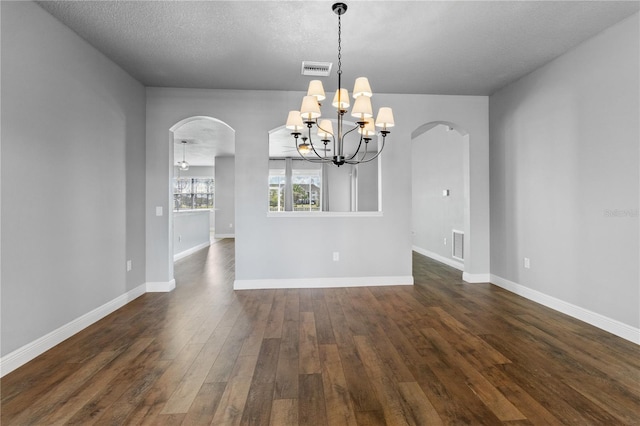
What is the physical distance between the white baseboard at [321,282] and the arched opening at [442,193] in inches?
45.9

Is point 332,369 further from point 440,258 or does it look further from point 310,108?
point 440,258

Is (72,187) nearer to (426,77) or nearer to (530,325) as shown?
(426,77)

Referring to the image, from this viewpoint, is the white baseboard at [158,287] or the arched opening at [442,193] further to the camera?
the arched opening at [442,193]

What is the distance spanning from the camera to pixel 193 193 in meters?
12.3

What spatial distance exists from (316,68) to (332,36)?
2.17 ft

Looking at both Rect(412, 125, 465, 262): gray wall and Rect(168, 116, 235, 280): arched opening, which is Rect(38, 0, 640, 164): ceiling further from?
Rect(412, 125, 465, 262): gray wall

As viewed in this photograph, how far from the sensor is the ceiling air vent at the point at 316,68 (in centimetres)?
331

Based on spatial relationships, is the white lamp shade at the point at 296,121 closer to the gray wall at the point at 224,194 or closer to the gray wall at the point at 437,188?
the gray wall at the point at 437,188

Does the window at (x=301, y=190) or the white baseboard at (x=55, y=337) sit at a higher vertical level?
the window at (x=301, y=190)

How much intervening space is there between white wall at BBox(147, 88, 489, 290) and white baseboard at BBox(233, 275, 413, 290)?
31 mm

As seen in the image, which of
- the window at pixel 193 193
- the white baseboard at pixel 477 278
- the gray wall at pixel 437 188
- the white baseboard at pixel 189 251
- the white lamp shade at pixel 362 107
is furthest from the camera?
the window at pixel 193 193

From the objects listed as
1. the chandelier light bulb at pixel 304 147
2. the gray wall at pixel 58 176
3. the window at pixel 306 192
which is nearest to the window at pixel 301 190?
the window at pixel 306 192

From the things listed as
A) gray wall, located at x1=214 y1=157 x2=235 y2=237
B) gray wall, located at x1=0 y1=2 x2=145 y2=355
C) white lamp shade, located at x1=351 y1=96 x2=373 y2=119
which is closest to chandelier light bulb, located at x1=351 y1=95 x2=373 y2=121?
white lamp shade, located at x1=351 y1=96 x2=373 y2=119

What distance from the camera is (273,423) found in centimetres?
155
